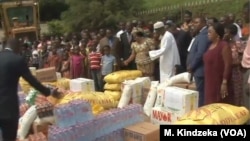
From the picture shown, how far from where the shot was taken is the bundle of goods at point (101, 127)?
539 centimetres

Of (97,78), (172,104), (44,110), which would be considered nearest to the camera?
(172,104)

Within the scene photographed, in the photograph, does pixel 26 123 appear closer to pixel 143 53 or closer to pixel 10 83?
pixel 10 83

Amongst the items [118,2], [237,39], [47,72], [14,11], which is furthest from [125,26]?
[118,2]

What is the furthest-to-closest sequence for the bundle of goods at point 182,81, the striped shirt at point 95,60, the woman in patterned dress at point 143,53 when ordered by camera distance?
the striped shirt at point 95,60 → the woman in patterned dress at point 143,53 → the bundle of goods at point 182,81

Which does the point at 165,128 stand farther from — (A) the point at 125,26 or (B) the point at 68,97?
(A) the point at 125,26

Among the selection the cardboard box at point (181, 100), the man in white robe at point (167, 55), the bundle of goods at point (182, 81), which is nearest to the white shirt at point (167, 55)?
the man in white robe at point (167, 55)

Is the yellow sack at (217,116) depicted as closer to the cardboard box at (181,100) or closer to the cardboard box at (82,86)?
the cardboard box at (181,100)

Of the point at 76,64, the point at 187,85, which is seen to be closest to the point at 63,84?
the point at 76,64

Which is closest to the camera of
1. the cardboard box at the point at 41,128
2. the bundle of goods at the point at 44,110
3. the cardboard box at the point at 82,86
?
the cardboard box at the point at 41,128

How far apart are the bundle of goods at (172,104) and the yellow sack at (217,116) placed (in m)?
0.55

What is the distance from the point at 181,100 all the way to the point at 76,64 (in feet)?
14.1

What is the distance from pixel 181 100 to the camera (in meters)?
5.97

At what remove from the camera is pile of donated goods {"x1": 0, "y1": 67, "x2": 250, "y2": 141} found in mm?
5359

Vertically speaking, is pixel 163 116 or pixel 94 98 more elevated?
pixel 94 98
